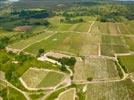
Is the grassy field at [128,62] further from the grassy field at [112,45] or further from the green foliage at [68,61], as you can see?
the green foliage at [68,61]

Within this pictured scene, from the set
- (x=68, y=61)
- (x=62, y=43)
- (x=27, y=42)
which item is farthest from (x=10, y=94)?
(x=27, y=42)

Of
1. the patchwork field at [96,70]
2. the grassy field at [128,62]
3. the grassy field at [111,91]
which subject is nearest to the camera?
the grassy field at [111,91]

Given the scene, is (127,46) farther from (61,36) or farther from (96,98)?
(96,98)

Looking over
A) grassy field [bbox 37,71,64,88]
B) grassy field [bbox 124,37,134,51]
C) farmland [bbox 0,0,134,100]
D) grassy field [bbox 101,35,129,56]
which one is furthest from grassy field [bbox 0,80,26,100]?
grassy field [bbox 124,37,134,51]

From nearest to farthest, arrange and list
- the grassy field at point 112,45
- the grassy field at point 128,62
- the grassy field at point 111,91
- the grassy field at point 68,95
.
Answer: the grassy field at point 111,91
the grassy field at point 68,95
the grassy field at point 128,62
the grassy field at point 112,45

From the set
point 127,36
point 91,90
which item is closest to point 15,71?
point 91,90

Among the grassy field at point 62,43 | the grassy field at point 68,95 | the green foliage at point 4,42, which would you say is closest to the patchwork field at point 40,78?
the grassy field at point 68,95

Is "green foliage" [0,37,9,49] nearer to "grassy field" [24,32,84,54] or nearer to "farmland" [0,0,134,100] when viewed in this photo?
"farmland" [0,0,134,100]
